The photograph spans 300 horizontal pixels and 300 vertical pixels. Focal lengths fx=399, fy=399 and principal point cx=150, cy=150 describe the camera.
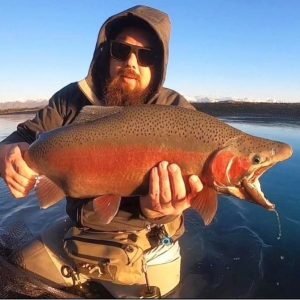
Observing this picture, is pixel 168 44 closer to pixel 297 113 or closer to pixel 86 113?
pixel 86 113

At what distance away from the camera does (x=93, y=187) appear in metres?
2.87

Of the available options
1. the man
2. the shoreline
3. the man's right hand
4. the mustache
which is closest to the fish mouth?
the man

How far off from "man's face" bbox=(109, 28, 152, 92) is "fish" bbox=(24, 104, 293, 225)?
0.91 meters

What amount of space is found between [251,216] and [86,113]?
13.7 ft

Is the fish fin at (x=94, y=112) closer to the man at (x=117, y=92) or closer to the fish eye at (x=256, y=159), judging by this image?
the man at (x=117, y=92)

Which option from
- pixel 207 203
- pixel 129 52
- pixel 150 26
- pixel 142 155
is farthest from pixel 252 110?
pixel 142 155

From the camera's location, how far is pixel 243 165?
8.77ft

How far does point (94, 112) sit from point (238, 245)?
129 inches

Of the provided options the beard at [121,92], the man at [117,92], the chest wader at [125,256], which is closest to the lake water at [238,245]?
the chest wader at [125,256]

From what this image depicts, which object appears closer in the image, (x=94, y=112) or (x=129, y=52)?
(x=94, y=112)

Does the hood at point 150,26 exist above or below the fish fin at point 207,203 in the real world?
above

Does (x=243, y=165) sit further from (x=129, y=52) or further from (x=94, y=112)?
(x=129, y=52)

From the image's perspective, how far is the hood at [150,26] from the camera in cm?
386

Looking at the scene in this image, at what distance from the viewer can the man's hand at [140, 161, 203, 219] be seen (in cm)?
271
